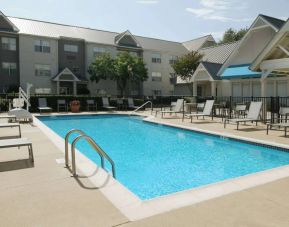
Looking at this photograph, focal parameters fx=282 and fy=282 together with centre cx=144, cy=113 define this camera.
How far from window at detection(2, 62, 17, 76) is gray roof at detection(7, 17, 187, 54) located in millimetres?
4201

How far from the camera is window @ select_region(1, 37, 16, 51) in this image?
113ft

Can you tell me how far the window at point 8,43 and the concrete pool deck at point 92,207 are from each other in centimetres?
3321

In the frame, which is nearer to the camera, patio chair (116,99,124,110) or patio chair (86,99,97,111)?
patio chair (86,99,97,111)

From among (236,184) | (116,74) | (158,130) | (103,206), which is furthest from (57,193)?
(116,74)

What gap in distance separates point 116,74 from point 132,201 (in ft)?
110

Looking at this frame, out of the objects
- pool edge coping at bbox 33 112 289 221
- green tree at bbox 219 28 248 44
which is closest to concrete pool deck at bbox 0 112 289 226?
pool edge coping at bbox 33 112 289 221

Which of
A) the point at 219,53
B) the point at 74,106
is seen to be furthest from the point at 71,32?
the point at 219,53

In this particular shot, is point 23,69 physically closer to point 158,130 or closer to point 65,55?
point 65,55

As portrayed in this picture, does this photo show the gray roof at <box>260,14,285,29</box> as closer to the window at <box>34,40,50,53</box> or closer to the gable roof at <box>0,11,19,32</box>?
the window at <box>34,40,50,53</box>

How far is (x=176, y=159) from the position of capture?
949cm

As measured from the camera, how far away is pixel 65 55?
3825 centimetres

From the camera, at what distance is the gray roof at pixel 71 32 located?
120 ft

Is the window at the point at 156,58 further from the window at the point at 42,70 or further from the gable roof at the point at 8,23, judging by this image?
the gable roof at the point at 8,23

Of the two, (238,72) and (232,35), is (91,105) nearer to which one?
(238,72)
